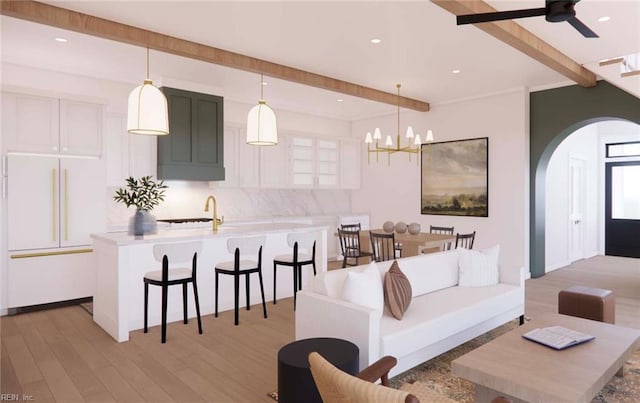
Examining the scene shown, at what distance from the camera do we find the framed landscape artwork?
7094mm

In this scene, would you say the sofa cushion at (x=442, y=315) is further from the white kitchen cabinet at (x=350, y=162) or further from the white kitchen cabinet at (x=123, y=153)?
the white kitchen cabinet at (x=350, y=162)

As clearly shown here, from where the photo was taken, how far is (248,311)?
482cm

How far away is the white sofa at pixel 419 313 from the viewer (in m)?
2.73

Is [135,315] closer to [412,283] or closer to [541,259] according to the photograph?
[412,283]

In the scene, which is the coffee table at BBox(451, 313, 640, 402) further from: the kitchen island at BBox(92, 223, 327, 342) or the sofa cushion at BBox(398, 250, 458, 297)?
the kitchen island at BBox(92, 223, 327, 342)

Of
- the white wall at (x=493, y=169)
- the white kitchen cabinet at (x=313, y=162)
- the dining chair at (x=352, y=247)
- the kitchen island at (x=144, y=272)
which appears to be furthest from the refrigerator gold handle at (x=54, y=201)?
the white wall at (x=493, y=169)

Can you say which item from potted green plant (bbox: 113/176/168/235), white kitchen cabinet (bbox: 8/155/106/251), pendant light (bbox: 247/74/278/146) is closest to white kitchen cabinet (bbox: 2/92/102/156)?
white kitchen cabinet (bbox: 8/155/106/251)

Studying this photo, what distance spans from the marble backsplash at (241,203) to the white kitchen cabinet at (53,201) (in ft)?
1.72

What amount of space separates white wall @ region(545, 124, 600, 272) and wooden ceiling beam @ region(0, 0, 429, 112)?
4.20m

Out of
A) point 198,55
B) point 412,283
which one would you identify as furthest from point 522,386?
point 198,55

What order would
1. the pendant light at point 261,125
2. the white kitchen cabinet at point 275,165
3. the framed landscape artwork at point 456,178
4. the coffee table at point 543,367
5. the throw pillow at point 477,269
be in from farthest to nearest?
the white kitchen cabinet at point 275,165, the framed landscape artwork at point 456,178, the pendant light at point 261,125, the throw pillow at point 477,269, the coffee table at point 543,367

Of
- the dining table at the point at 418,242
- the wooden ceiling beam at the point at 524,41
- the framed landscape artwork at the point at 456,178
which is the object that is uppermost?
the wooden ceiling beam at the point at 524,41

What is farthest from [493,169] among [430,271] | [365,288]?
[365,288]

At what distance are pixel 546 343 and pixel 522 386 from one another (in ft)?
2.04
